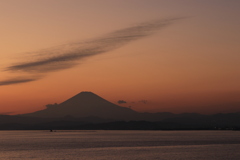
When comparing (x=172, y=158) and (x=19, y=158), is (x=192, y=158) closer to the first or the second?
(x=172, y=158)

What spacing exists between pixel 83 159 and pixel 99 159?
4.72 m

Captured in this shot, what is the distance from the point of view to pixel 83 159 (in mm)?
115688

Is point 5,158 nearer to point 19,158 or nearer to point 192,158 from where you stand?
point 19,158

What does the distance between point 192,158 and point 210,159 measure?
519 cm

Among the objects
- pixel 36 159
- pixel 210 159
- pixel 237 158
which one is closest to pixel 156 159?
pixel 210 159

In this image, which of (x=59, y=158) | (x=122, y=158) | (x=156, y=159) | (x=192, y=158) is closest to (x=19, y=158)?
(x=59, y=158)

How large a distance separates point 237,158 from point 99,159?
133 ft

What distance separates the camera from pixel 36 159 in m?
115

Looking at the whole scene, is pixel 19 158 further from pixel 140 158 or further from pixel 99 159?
pixel 140 158

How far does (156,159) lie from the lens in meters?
114

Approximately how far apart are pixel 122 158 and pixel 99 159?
7073 millimetres

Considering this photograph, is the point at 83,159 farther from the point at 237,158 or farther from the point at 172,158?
the point at 237,158

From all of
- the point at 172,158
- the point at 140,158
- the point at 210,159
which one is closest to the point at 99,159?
the point at 140,158

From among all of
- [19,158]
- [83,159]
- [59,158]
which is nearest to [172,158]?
[83,159]
